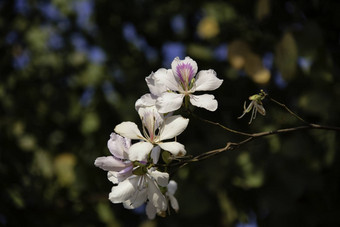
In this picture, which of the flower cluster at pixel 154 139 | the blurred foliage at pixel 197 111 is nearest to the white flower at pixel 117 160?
the flower cluster at pixel 154 139

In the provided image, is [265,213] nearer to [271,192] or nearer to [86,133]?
[271,192]

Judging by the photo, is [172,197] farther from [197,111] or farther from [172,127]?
[197,111]

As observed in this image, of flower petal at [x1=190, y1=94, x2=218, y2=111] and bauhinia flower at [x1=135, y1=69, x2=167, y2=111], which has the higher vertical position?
bauhinia flower at [x1=135, y1=69, x2=167, y2=111]

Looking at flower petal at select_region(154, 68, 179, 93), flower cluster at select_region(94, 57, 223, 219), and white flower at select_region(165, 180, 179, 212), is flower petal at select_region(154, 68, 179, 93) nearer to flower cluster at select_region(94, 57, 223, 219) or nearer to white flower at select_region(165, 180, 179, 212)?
flower cluster at select_region(94, 57, 223, 219)

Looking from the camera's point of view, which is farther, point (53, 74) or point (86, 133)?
point (53, 74)

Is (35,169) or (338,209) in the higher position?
(35,169)

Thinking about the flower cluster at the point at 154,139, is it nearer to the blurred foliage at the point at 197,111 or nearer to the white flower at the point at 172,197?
the white flower at the point at 172,197

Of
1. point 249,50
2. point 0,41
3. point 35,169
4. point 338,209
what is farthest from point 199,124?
point 0,41

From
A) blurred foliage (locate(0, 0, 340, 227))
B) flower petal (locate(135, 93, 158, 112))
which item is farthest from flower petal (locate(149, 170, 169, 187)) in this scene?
blurred foliage (locate(0, 0, 340, 227))
